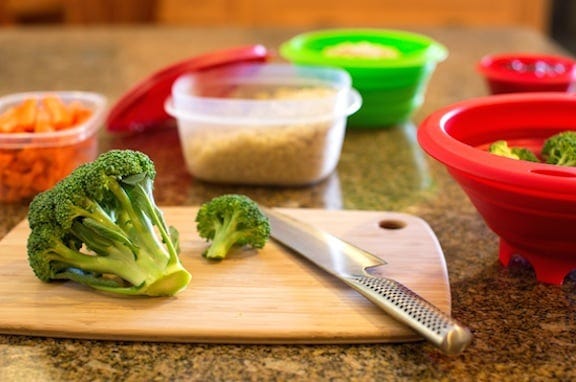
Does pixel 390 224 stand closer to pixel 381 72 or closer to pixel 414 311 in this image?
pixel 414 311

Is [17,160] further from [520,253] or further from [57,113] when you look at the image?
[520,253]

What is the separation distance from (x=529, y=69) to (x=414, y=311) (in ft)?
2.89

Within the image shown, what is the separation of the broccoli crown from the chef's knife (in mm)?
166

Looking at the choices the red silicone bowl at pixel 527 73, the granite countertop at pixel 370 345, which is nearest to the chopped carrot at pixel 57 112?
the granite countertop at pixel 370 345

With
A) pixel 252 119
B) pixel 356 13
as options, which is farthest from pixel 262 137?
pixel 356 13

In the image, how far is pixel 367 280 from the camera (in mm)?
824

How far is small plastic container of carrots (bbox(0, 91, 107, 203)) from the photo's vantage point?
1.13m

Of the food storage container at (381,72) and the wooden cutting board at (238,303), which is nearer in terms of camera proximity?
the wooden cutting board at (238,303)

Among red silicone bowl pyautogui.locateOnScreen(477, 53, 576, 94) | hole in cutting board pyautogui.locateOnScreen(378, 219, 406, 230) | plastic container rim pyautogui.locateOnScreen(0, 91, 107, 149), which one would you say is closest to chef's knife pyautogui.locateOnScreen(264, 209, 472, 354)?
hole in cutting board pyautogui.locateOnScreen(378, 219, 406, 230)

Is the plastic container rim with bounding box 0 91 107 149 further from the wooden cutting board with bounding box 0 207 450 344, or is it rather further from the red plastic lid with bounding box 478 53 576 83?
the red plastic lid with bounding box 478 53 576 83

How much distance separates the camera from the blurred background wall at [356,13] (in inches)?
153

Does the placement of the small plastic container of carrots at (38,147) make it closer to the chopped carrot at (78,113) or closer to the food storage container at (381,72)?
the chopped carrot at (78,113)

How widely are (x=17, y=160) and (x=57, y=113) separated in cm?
11

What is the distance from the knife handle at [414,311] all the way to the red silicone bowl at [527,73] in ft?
2.37
